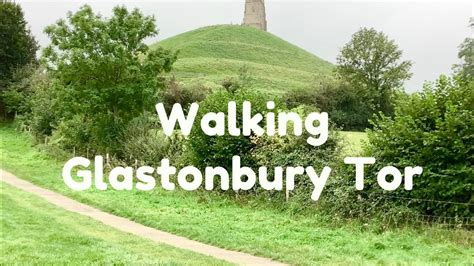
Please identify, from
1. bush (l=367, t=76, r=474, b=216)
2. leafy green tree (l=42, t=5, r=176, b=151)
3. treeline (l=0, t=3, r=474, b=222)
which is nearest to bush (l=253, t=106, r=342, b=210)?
treeline (l=0, t=3, r=474, b=222)

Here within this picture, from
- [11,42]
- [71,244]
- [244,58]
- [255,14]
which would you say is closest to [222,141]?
[71,244]

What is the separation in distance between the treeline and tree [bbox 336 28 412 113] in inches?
107

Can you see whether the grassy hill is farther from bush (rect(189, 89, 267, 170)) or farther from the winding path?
the winding path

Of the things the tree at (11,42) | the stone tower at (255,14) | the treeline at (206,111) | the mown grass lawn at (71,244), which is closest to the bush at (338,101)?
the treeline at (206,111)

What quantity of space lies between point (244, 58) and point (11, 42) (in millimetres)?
54836

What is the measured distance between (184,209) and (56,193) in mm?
6016

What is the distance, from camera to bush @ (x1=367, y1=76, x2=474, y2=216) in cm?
1366

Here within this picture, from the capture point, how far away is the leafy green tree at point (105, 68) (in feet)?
90.8

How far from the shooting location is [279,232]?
13.9 meters

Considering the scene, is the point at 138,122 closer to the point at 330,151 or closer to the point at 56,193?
the point at 56,193

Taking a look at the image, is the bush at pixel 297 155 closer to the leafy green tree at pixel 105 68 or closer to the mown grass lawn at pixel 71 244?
the mown grass lawn at pixel 71 244

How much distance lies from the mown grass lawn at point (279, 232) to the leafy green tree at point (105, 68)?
8017 millimetres

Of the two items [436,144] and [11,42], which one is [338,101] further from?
[436,144]

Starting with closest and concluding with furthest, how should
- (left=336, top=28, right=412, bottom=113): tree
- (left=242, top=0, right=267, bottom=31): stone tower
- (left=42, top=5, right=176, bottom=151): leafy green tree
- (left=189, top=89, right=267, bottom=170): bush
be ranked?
1. (left=189, top=89, right=267, bottom=170): bush
2. (left=42, top=5, right=176, bottom=151): leafy green tree
3. (left=336, top=28, right=412, bottom=113): tree
4. (left=242, top=0, right=267, bottom=31): stone tower
